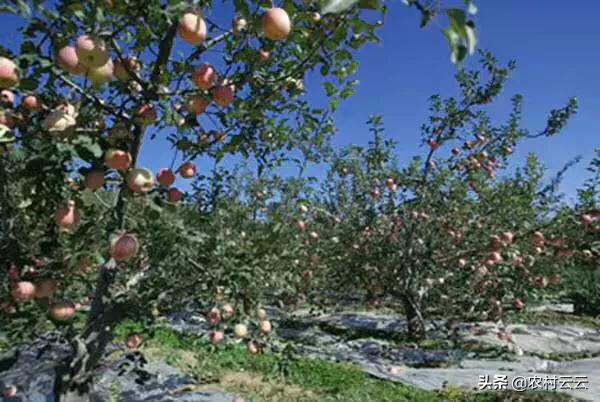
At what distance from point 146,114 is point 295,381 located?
13.0ft

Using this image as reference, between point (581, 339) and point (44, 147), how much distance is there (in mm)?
9496

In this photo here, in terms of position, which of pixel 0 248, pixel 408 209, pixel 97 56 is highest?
pixel 408 209

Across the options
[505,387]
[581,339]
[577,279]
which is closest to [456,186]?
[505,387]

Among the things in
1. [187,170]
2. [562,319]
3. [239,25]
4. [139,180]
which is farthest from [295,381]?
[562,319]

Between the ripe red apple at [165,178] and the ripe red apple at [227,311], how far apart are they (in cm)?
68

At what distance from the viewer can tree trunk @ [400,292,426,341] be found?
7438mm

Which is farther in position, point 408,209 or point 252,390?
point 408,209

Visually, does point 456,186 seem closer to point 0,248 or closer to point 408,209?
point 408,209

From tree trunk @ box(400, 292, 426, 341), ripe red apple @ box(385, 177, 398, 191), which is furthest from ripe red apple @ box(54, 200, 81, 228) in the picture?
tree trunk @ box(400, 292, 426, 341)

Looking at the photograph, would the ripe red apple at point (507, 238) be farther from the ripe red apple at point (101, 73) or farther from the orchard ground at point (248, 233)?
the ripe red apple at point (101, 73)

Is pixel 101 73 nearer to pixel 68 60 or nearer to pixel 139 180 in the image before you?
pixel 68 60

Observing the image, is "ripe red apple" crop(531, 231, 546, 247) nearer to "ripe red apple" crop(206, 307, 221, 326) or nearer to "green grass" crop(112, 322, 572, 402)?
"green grass" crop(112, 322, 572, 402)

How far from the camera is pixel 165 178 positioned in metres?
1.90

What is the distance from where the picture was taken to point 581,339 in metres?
8.41
